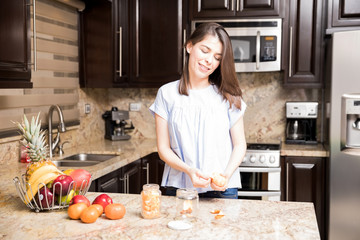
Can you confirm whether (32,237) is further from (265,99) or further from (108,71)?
(265,99)

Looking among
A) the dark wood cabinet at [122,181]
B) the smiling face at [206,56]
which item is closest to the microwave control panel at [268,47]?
the dark wood cabinet at [122,181]

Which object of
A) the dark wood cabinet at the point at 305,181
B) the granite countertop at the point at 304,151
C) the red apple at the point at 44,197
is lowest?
the dark wood cabinet at the point at 305,181

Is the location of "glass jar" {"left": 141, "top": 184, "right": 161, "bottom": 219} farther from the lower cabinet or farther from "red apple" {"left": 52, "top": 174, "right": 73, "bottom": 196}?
the lower cabinet

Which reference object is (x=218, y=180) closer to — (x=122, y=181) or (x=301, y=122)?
(x=122, y=181)

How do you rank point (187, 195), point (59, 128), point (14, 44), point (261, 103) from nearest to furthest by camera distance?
1. point (187, 195)
2. point (14, 44)
3. point (59, 128)
4. point (261, 103)

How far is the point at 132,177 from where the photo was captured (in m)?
3.20

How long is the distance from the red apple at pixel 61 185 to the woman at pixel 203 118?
49cm

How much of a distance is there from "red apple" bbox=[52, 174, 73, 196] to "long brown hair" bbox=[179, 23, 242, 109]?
673mm

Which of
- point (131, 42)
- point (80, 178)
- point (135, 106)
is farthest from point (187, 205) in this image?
point (135, 106)

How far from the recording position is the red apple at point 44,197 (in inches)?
61.6

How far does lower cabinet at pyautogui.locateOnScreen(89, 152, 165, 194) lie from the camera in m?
2.71

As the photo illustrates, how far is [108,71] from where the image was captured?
3.62 m

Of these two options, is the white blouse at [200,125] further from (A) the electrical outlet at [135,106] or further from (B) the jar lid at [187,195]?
(A) the electrical outlet at [135,106]

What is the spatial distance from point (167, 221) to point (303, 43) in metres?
2.44
